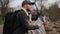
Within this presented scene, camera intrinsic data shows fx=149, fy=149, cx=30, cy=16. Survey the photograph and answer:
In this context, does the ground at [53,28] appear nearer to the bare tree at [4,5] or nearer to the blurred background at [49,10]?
the blurred background at [49,10]

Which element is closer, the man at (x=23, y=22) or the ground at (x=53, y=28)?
the man at (x=23, y=22)

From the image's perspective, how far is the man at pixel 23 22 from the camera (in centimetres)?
100

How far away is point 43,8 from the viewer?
165 cm

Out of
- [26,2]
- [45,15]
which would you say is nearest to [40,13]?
[45,15]

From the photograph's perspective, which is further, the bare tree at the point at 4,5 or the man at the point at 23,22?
the bare tree at the point at 4,5

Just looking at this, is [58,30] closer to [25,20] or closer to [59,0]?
[59,0]

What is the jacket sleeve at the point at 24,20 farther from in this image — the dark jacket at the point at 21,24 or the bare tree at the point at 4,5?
the bare tree at the point at 4,5

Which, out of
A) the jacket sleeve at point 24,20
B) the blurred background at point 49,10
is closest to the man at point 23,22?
the jacket sleeve at point 24,20

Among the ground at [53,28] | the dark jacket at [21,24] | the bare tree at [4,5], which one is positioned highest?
the bare tree at [4,5]

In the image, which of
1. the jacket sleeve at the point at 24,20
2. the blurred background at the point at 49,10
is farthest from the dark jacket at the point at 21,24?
the blurred background at the point at 49,10

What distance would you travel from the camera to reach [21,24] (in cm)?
103

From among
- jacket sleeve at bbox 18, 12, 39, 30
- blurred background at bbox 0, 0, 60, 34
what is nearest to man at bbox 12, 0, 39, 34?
jacket sleeve at bbox 18, 12, 39, 30

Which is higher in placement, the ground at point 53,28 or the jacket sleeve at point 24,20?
the jacket sleeve at point 24,20

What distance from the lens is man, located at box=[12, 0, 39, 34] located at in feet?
3.29
